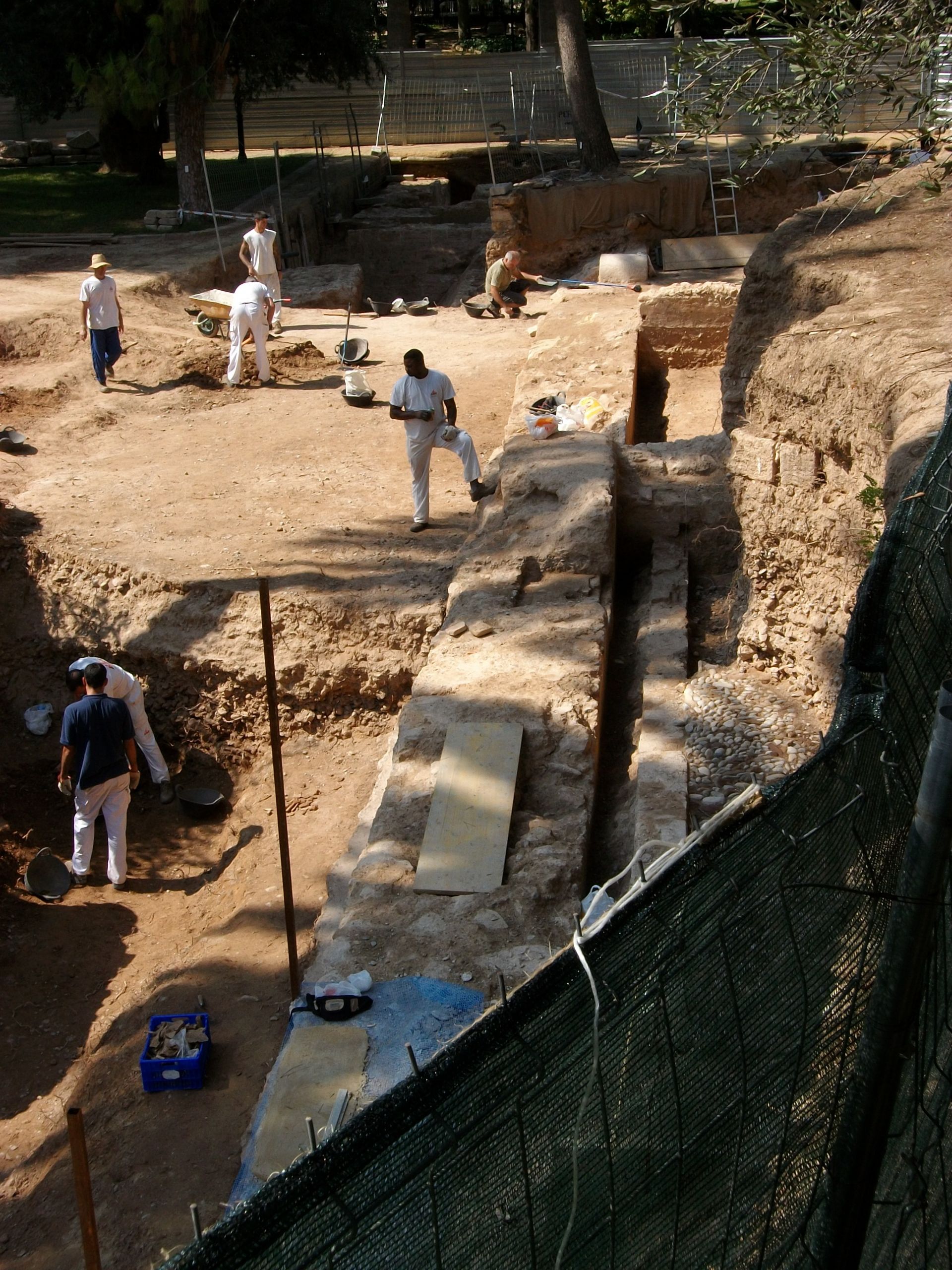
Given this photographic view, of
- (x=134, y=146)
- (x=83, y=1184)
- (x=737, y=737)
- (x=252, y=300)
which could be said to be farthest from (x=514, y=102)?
(x=83, y=1184)

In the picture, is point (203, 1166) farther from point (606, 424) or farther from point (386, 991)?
point (606, 424)

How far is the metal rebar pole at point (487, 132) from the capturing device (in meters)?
25.6

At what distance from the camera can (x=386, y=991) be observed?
15.4ft

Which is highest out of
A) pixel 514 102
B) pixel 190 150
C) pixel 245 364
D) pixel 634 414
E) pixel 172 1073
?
pixel 514 102

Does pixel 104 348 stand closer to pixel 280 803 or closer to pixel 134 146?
pixel 280 803

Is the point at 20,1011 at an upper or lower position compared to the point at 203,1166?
lower

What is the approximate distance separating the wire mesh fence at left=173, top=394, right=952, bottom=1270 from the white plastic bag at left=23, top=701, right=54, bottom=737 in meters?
8.13

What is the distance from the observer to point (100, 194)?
2414 cm

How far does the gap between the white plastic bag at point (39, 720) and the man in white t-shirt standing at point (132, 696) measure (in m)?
1.14

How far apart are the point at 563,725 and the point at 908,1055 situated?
14.5ft

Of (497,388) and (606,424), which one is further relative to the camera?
(497,388)

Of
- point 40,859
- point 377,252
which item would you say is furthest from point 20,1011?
point 377,252

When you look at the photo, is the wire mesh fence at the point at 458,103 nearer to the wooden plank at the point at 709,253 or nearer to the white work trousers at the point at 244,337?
the wooden plank at the point at 709,253

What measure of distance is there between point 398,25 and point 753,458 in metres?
30.1
